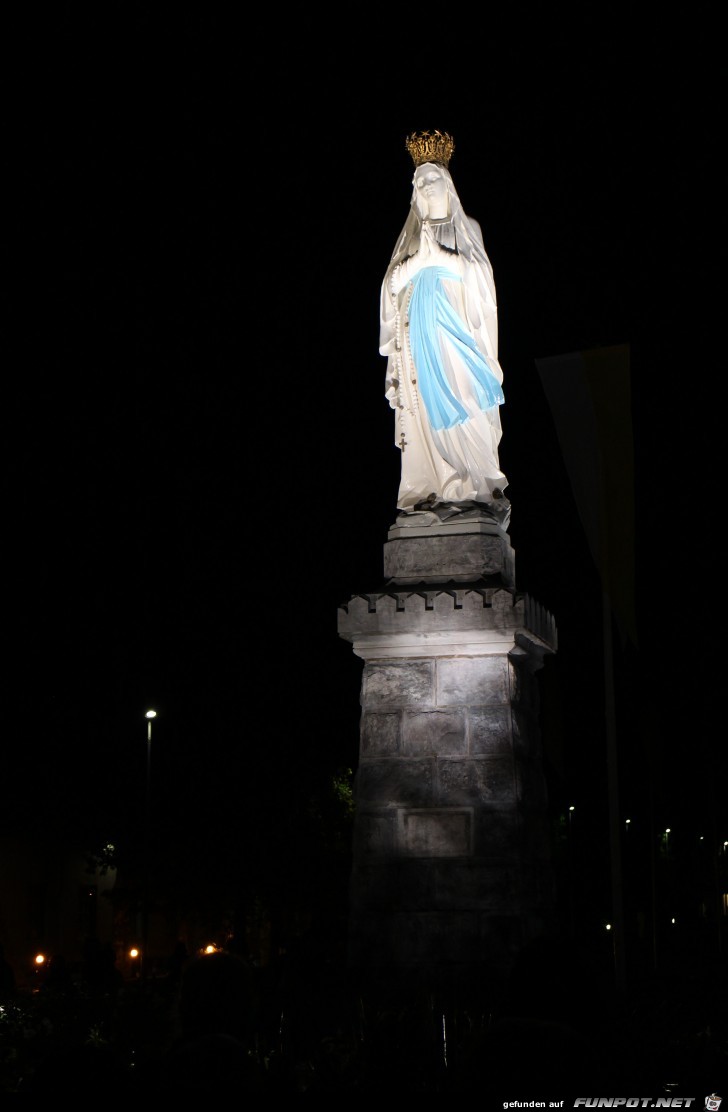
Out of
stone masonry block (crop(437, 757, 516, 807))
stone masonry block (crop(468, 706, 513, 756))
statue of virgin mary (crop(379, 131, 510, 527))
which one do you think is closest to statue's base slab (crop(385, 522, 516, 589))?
statue of virgin mary (crop(379, 131, 510, 527))

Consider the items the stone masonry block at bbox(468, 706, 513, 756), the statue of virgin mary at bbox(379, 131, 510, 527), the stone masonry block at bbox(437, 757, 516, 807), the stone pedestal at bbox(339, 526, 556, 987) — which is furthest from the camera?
the statue of virgin mary at bbox(379, 131, 510, 527)

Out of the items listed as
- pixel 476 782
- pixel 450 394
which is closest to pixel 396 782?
pixel 476 782

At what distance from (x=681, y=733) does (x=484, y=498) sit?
35409 mm

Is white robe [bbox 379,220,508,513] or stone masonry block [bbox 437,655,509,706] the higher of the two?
white robe [bbox 379,220,508,513]

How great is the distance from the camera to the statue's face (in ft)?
48.3

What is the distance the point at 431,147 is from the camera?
15023 mm

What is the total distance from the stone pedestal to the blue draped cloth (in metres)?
1.62

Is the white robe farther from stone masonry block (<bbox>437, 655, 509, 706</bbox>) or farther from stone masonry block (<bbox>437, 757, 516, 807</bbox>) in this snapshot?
stone masonry block (<bbox>437, 757, 516, 807</bbox>)

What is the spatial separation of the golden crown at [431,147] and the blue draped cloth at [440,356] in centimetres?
135

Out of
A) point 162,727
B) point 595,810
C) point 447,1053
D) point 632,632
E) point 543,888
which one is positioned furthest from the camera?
point 595,810

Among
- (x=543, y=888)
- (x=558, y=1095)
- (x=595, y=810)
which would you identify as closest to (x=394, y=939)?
(x=543, y=888)

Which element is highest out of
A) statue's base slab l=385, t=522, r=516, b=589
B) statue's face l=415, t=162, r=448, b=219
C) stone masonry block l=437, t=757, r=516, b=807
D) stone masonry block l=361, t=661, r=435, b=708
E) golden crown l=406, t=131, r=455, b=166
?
golden crown l=406, t=131, r=455, b=166

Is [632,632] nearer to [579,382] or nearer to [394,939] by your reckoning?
[579,382]

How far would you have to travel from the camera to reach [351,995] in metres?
12.2
